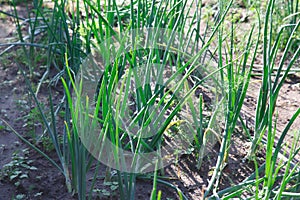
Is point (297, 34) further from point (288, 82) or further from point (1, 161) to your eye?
point (1, 161)

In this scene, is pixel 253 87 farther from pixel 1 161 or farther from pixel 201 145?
pixel 1 161

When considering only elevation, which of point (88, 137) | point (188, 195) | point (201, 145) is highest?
point (88, 137)

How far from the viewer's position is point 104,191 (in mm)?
1759

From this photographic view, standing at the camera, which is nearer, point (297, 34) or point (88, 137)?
point (88, 137)

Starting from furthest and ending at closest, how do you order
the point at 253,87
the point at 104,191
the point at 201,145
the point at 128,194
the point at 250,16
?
1. the point at 250,16
2. the point at 253,87
3. the point at 201,145
4. the point at 104,191
5. the point at 128,194

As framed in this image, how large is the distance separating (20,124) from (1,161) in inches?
11.4

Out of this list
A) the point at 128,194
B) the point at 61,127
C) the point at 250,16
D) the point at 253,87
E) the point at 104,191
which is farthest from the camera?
the point at 250,16

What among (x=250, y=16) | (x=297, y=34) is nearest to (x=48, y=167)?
(x=297, y=34)

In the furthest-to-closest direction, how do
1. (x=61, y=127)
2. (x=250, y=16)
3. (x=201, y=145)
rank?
1. (x=250, y=16)
2. (x=61, y=127)
3. (x=201, y=145)

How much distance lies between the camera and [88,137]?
152 cm

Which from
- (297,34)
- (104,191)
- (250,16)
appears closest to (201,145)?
(104,191)

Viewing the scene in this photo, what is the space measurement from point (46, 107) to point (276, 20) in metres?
1.37

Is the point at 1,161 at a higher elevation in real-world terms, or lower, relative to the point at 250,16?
lower

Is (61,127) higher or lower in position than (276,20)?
lower
